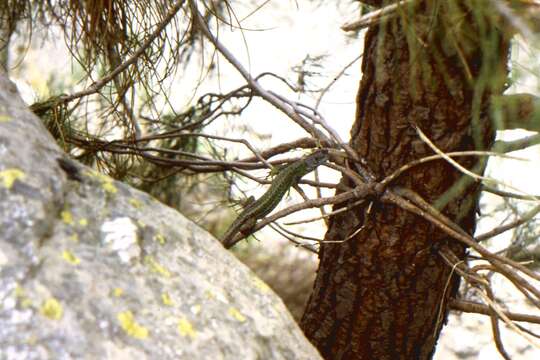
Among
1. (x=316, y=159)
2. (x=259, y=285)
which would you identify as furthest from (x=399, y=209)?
(x=259, y=285)

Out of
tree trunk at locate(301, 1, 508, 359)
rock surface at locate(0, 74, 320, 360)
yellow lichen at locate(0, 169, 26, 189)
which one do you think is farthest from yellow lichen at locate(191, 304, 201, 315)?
tree trunk at locate(301, 1, 508, 359)

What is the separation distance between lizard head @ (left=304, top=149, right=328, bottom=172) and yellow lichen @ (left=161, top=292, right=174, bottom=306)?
0.74 meters

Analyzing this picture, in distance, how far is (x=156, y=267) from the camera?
1.08m

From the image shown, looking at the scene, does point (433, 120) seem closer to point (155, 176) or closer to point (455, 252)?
point (455, 252)

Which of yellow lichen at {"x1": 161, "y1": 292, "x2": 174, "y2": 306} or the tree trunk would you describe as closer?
yellow lichen at {"x1": 161, "y1": 292, "x2": 174, "y2": 306}

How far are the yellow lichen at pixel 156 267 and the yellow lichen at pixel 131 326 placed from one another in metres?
0.11

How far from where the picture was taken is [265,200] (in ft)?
5.85

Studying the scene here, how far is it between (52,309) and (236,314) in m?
0.30

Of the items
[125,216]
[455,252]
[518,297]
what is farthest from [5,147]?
[518,297]

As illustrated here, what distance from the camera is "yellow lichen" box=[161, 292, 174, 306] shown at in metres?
1.04

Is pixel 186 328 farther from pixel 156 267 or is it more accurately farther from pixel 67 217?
pixel 67 217

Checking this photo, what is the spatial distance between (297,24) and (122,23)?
3478 mm

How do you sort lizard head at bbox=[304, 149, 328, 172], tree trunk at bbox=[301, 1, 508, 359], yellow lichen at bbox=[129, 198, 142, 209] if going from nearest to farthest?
yellow lichen at bbox=[129, 198, 142, 209], tree trunk at bbox=[301, 1, 508, 359], lizard head at bbox=[304, 149, 328, 172]

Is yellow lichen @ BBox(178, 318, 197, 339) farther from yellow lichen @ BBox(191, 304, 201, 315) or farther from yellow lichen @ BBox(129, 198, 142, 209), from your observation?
yellow lichen @ BBox(129, 198, 142, 209)
